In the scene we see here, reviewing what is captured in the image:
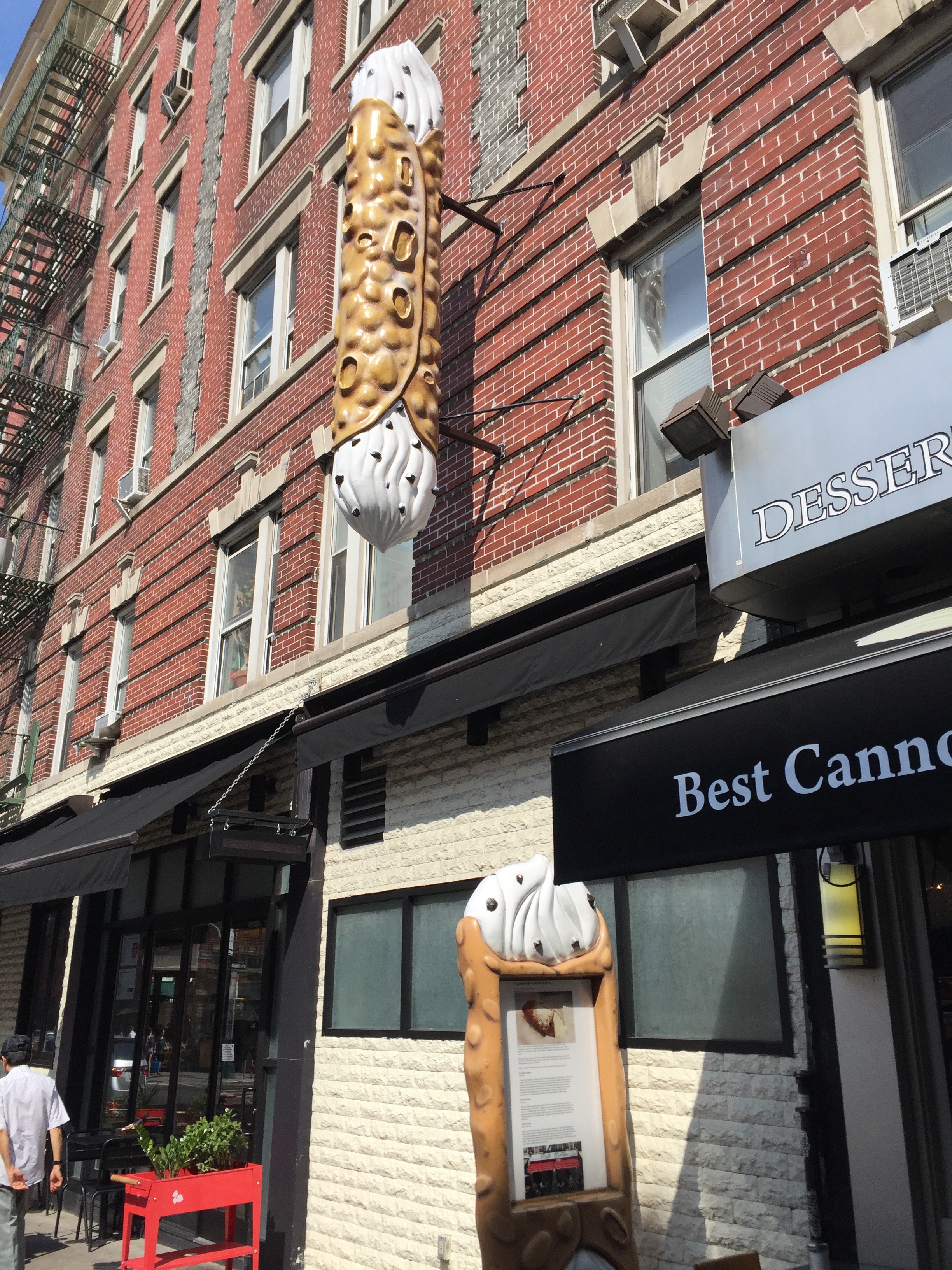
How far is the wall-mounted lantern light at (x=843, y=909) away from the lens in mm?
4910

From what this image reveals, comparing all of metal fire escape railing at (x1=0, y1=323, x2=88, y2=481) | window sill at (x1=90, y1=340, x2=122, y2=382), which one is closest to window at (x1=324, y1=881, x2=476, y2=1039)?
window sill at (x1=90, y1=340, x2=122, y2=382)

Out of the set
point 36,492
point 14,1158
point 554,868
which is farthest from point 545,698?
point 36,492

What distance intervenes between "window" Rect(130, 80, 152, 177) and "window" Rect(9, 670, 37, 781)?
9023 millimetres

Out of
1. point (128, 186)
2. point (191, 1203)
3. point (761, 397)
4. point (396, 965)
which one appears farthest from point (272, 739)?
point (128, 186)

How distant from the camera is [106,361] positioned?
58.1 ft

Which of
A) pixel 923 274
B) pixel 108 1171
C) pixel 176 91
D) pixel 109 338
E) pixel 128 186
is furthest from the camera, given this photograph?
pixel 128 186

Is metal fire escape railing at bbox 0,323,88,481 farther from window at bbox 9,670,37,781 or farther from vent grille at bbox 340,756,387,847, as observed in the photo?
vent grille at bbox 340,756,387,847

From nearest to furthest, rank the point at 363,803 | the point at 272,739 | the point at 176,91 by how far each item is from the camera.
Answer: the point at 363,803
the point at 272,739
the point at 176,91

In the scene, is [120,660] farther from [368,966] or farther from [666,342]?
[666,342]

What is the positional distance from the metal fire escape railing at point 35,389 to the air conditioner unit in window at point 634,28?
13377 millimetres

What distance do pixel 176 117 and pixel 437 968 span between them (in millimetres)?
14814

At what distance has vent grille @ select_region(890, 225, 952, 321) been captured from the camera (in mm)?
5430

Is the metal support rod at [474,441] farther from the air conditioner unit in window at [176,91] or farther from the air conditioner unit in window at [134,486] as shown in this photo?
the air conditioner unit in window at [176,91]

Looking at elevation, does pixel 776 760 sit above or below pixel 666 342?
below
